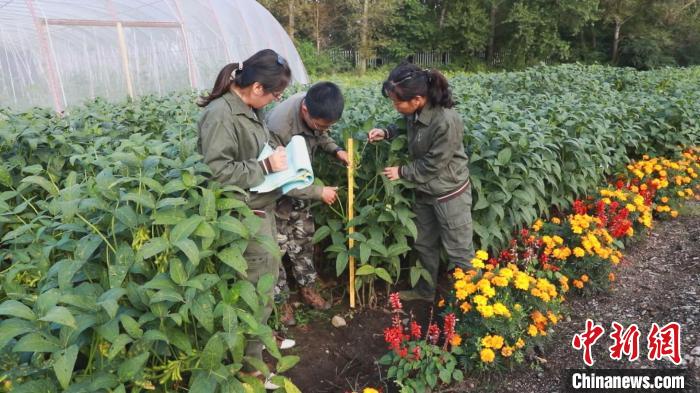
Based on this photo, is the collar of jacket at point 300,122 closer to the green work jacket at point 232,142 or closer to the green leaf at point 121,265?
the green work jacket at point 232,142

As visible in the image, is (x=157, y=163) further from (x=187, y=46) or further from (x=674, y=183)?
(x=187, y=46)

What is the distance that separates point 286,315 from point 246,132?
4.15 feet

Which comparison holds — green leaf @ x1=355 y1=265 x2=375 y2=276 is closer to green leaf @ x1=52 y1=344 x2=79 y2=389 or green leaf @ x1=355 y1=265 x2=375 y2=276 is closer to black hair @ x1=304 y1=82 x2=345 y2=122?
black hair @ x1=304 y1=82 x2=345 y2=122

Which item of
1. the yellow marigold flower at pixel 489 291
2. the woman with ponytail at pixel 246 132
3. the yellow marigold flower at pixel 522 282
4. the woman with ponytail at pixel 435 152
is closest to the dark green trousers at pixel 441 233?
the woman with ponytail at pixel 435 152

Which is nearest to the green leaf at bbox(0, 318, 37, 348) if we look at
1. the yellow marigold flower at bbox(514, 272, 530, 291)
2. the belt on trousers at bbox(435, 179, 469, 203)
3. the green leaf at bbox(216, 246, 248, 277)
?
the green leaf at bbox(216, 246, 248, 277)

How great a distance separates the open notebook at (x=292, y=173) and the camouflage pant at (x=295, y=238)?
1.65 feet

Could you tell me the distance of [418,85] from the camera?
2691 mm

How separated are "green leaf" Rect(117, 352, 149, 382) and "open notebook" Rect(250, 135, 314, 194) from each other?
929mm

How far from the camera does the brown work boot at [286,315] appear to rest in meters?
2.95

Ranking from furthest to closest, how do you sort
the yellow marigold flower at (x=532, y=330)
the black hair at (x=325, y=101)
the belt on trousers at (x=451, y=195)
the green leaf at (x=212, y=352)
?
the belt on trousers at (x=451, y=195) → the black hair at (x=325, y=101) → the yellow marigold flower at (x=532, y=330) → the green leaf at (x=212, y=352)

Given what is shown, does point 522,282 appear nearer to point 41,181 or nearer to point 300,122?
point 300,122

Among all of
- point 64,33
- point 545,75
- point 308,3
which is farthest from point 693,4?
point 64,33

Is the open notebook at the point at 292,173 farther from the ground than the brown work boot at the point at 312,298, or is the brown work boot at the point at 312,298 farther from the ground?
the open notebook at the point at 292,173

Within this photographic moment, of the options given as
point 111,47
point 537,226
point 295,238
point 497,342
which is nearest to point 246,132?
point 295,238
